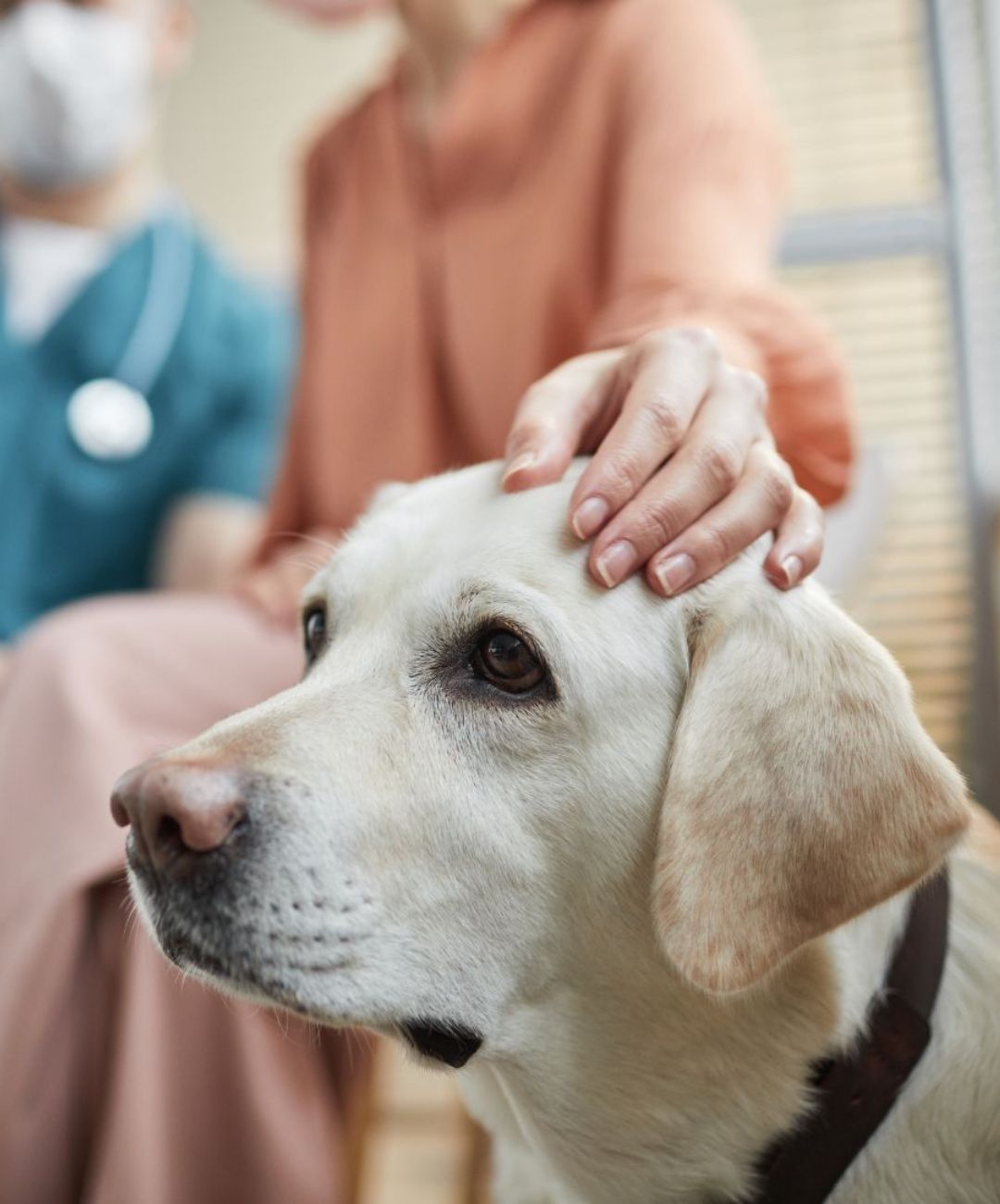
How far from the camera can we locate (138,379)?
6.74 ft

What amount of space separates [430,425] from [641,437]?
0.80 meters

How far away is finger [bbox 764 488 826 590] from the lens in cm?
85

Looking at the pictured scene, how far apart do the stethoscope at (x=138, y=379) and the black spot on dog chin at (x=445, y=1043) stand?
1413mm

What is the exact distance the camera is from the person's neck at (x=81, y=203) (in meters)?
2.20

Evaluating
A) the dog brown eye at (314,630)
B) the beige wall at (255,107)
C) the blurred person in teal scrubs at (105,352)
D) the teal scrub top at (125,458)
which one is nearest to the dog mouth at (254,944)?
the dog brown eye at (314,630)

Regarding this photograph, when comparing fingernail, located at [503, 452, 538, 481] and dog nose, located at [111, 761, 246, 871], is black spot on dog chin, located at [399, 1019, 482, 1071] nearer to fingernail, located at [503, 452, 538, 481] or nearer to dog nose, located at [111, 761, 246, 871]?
dog nose, located at [111, 761, 246, 871]

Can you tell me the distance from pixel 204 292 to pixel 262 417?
24cm

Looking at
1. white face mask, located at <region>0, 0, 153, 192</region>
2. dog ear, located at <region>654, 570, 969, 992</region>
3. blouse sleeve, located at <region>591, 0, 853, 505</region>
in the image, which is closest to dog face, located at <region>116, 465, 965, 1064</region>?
dog ear, located at <region>654, 570, 969, 992</region>

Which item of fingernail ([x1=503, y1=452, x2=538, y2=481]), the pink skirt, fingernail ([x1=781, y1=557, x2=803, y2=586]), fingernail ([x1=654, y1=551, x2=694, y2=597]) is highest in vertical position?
fingernail ([x1=503, y1=452, x2=538, y2=481])

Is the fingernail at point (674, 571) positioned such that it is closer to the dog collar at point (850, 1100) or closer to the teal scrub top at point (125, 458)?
the dog collar at point (850, 1100)

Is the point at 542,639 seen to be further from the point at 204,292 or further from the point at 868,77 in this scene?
the point at 868,77

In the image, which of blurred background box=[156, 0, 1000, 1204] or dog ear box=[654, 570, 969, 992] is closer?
dog ear box=[654, 570, 969, 992]

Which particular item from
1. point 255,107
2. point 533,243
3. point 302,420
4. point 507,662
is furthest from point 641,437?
point 255,107

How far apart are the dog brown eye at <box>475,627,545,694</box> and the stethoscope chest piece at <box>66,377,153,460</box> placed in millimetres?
1331
